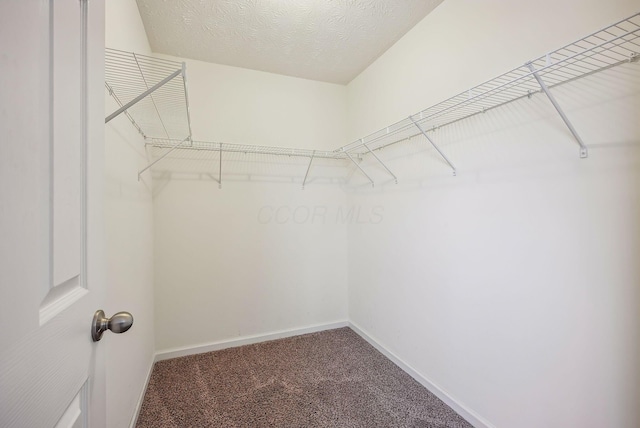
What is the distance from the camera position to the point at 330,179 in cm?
279

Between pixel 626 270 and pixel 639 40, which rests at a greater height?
pixel 639 40

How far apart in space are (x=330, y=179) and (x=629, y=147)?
2067 mm

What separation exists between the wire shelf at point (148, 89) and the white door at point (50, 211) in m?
0.62

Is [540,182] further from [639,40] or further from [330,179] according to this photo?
[330,179]

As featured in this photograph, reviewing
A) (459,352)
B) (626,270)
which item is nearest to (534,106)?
(626,270)

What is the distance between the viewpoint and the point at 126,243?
141 cm

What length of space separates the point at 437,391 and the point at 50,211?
6.95 feet

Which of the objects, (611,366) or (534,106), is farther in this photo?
(534,106)

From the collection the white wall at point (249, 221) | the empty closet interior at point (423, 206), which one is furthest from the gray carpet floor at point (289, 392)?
the white wall at point (249, 221)

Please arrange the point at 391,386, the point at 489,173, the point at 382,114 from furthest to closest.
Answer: the point at 382,114 → the point at 391,386 → the point at 489,173

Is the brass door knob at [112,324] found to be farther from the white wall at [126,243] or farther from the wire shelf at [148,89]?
the wire shelf at [148,89]

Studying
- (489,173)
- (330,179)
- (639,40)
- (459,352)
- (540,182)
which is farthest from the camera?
(330,179)

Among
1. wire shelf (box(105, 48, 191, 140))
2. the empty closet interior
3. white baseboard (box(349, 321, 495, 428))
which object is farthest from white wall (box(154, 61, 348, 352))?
white baseboard (box(349, 321, 495, 428))

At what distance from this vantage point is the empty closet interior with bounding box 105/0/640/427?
41.7 inches
